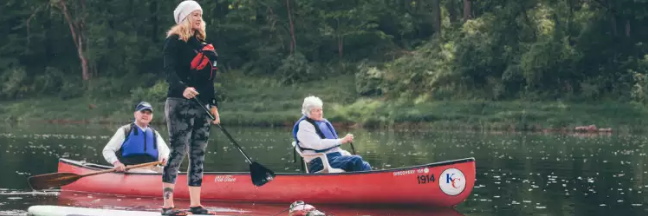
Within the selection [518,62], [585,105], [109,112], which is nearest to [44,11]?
[109,112]

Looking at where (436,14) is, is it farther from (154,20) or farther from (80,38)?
(80,38)

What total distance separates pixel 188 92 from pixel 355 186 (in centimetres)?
439

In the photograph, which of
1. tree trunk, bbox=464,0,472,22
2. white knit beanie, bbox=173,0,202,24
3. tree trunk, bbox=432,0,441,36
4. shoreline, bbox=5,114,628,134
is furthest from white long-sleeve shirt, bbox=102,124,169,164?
tree trunk, bbox=432,0,441,36

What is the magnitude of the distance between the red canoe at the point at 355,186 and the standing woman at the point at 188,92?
3644 millimetres

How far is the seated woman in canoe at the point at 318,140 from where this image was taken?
1470 cm

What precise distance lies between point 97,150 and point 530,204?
15.5 m

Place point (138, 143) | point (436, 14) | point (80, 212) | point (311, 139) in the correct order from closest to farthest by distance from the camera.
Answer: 1. point (80, 212)
2. point (311, 139)
3. point (138, 143)
4. point (436, 14)

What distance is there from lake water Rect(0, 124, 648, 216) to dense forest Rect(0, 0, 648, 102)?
6.58 meters

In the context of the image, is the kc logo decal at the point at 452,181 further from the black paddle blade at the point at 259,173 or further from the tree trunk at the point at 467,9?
the tree trunk at the point at 467,9

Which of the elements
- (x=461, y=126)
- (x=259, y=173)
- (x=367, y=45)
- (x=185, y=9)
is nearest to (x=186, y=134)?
(x=185, y=9)

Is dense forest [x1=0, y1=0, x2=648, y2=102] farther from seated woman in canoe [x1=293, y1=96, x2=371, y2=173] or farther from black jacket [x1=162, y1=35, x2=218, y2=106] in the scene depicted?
black jacket [x1=162, y1=35, x2=218, y2=106]

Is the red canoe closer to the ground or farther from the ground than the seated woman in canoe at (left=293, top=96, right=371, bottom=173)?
closer to the ground

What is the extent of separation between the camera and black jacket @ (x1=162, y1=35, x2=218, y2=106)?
35.9ft

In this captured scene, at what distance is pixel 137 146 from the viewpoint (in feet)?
51.5
